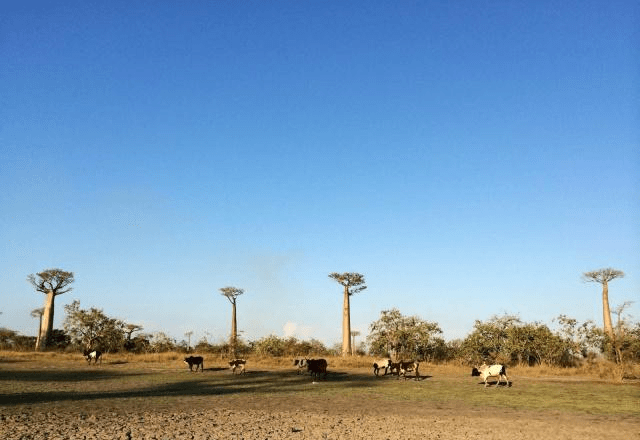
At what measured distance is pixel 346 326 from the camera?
44.5m

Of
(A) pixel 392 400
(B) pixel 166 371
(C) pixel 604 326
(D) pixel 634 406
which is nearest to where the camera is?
(D) pixel 634 406

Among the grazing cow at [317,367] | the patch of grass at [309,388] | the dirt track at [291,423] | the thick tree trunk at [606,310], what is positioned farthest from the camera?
the thick tree trunk at [606,310]

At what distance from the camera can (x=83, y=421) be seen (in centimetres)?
1107

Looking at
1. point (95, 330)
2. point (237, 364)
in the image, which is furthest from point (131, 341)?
point (237, 364)

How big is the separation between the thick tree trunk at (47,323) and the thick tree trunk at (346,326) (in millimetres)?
27711

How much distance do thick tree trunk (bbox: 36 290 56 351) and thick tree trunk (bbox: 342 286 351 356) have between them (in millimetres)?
27711

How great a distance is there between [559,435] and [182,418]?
28.1ft

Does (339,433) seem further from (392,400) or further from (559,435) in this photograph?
(392,400)

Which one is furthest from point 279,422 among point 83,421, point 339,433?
point 83,421

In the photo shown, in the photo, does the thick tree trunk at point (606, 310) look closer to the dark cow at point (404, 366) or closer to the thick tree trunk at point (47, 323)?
the dark cow at point (404, 366)

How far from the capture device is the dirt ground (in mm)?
10094

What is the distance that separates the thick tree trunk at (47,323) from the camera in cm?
4673

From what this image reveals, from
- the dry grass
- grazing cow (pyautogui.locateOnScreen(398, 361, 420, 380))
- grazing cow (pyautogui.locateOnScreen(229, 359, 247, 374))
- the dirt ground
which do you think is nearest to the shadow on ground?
grazing cow (pyautogui.locateOnScreen(229, 359, 247, 374))

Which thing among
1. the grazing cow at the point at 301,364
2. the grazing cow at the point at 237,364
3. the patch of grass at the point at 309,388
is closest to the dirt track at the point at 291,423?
the patch of grass at the point at 309,388
